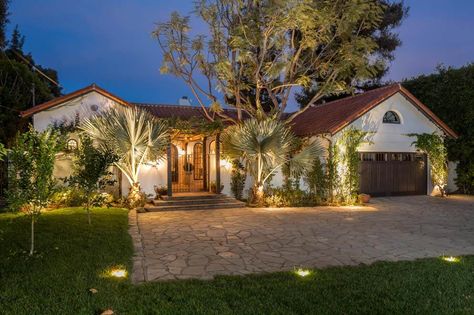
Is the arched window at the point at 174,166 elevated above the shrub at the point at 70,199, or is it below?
above

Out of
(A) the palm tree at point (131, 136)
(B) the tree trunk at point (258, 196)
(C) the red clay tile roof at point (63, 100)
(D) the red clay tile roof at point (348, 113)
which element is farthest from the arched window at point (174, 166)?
(D) the red clay tile roof at point (348, 113)

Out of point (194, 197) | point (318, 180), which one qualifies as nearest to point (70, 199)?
point (194, 197)

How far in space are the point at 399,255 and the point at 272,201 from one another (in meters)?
7.62

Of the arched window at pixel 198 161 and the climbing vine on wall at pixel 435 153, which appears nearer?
the climbing vine on wall at pixel 435 153

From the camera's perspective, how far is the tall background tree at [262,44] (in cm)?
1355

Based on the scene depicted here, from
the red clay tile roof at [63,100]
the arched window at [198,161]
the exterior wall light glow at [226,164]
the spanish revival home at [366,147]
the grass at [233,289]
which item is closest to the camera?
the grass at [233,289]

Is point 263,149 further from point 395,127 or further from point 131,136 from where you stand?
point 395,127

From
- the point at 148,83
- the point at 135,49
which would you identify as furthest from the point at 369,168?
the point at 148,83

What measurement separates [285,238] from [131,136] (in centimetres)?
700

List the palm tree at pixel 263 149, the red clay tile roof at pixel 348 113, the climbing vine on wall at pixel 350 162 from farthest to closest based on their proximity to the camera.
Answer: the red clay tile roof at pixel 348 113 < the climbing vine on wall at pixel 350 162 < the palm tree at pixel 263 149

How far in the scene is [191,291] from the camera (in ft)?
15.7

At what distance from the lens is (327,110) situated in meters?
19.7

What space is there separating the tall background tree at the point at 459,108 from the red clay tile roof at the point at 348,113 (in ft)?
3.08

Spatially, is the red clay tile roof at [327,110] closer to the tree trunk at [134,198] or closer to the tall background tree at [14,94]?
the tree trunk at [134,198]
